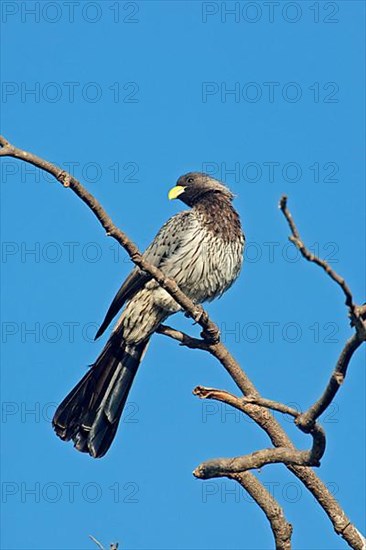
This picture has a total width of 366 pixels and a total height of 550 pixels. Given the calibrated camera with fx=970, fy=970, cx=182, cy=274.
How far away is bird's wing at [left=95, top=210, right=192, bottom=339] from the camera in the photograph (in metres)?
7.62

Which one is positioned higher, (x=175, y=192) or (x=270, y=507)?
(x=175, y=192)

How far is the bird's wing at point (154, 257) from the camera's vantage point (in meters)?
7.62

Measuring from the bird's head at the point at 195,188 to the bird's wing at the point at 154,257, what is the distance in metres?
0.56

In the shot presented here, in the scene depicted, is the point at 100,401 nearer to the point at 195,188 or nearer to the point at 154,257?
the point at 154,257

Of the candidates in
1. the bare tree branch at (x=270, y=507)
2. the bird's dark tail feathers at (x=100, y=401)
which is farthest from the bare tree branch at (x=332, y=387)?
the bird's dark tail feathers at (x=100, y=401)

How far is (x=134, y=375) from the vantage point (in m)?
7.79

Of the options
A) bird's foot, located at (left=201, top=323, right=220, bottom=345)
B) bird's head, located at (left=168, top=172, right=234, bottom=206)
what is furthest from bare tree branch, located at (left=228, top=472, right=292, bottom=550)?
bird's head, located at (left=168, top=172, right=234, bottom=206)

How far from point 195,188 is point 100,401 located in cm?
220

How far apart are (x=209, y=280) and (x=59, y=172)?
2.97 metres

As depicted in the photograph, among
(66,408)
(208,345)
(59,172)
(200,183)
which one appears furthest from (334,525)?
(200,183)

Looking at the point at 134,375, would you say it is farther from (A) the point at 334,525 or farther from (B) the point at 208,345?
(A) the point at 334,525

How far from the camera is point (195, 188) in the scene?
863cm

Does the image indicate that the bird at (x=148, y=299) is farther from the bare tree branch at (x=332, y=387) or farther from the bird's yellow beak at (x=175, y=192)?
the bare tree branch at (x=332, y=387)

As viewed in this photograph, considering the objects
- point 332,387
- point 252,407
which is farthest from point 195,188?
point 332,387
